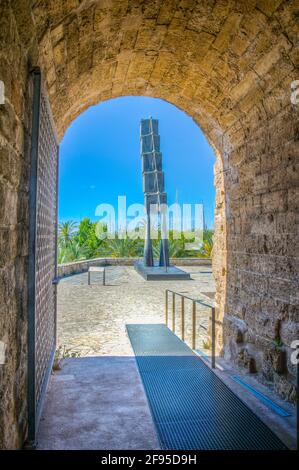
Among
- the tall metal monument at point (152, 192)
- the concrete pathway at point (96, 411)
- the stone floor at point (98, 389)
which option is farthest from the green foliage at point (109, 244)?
the concrete pathway at point (96, 411)

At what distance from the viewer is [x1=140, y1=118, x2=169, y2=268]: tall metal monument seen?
675 inches

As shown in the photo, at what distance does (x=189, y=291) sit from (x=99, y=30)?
9.11 m

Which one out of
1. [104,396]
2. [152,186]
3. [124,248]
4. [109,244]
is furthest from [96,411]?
[109,244]

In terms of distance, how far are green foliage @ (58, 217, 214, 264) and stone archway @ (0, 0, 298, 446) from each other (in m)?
16.2

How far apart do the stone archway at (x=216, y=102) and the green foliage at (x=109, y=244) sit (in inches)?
639

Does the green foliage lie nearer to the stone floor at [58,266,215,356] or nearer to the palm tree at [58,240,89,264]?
the palm tree at [58,240,89,264]

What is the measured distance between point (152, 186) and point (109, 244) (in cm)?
680

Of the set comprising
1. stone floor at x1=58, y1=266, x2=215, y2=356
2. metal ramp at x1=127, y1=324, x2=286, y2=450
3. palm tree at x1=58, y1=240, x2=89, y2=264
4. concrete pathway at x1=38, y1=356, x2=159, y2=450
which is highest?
palm tree at x1=58, y1=240, x2=89, y2=264

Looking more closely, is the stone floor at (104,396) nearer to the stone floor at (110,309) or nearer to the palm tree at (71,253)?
the stone floor at (110,309)

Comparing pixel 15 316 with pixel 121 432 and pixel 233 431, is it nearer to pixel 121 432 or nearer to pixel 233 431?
pixel 121 432

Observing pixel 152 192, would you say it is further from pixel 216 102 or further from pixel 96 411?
pixel 96 411

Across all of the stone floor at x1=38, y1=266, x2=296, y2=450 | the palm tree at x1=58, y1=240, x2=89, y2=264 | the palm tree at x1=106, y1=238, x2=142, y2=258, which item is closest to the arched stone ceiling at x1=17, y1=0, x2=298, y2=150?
the stone floor at x1=38, y1=266, x2=296, y2=450

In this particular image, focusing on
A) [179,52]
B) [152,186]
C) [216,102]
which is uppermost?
[152,186]

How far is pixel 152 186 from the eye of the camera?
57.1 feet
